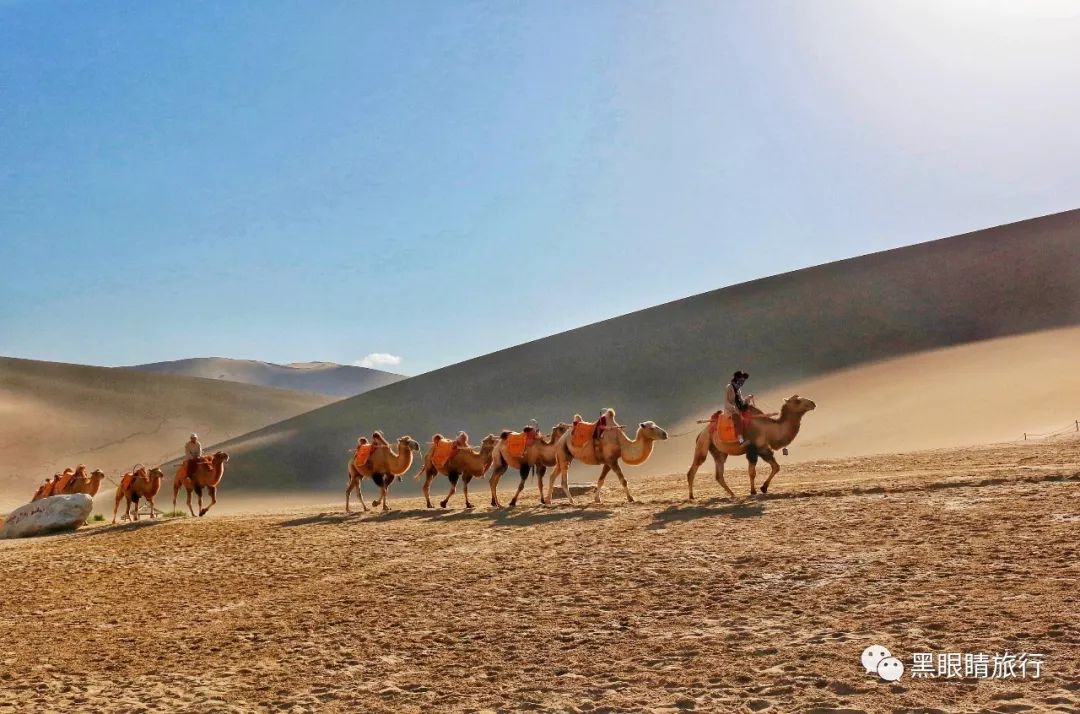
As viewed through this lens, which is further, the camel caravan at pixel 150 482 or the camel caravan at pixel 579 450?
the camel caravan at pixel 150 482

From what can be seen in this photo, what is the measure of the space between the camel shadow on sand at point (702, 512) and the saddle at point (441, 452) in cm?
709

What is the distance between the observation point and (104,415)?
94875 millimetres

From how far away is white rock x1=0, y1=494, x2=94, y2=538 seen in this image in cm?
2448

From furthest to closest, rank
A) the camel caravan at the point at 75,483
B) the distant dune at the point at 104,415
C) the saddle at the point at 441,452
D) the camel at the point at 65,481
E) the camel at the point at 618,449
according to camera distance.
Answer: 1. the distant dune at the point at 104,415
2. the camel at the point at 65,481
3. the camel caravan at the point at 75,483
4. the saddle at the point at 441,452
5. the camel at the point at 618,449

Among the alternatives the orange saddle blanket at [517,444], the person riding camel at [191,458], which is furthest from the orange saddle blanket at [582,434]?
the person riding camel at [191,458]

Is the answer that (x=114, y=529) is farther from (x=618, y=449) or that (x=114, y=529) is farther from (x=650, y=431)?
(x=650, y=431)

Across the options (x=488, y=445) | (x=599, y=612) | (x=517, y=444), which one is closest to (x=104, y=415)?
(x=488, y=445)

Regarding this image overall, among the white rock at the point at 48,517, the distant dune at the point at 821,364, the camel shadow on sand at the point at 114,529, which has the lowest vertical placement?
the camel shadow on sand at the point at 114,529

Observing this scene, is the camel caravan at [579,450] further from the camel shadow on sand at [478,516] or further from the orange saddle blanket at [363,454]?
the camel shadow on sand at [478,516]

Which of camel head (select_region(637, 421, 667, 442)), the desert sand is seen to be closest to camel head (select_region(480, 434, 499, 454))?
camel head (select_region(637, 421, 667, 442))

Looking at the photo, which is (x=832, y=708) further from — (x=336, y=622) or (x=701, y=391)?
(x=701, y=391)

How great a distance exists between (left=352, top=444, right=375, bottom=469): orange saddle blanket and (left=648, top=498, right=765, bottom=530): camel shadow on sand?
356 inches

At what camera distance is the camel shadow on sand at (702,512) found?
46.9 ft

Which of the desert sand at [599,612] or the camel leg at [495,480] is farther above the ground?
the camel leg at [495,480]
